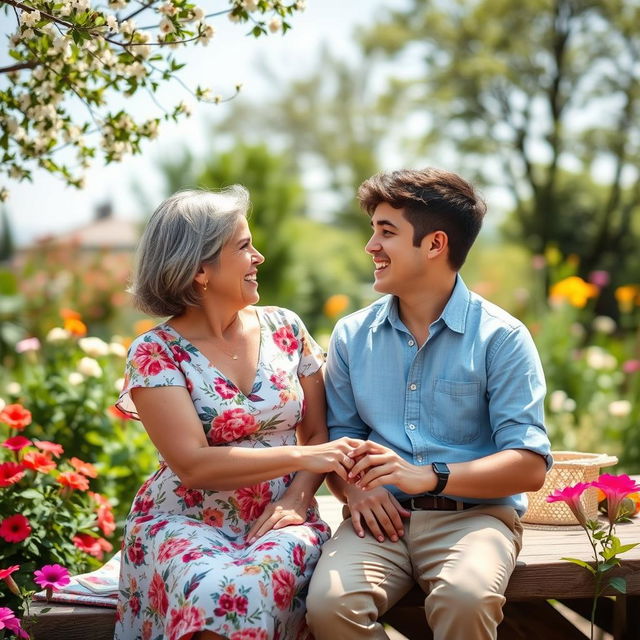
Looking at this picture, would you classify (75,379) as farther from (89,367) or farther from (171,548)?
(171,548)

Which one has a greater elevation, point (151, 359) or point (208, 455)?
point (151, 359)

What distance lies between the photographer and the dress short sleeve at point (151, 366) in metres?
Result: 2.47

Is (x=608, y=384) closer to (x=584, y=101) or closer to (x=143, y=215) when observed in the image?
(x=143, y=215)

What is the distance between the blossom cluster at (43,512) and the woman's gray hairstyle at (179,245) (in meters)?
0.74

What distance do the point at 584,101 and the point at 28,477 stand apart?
19.3 meters

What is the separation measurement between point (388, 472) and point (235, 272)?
77cm

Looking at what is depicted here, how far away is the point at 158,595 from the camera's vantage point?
2355 millimetres

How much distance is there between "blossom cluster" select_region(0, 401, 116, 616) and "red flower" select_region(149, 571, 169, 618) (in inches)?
22.9

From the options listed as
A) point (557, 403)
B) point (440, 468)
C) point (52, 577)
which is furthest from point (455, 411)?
point (557, 403)

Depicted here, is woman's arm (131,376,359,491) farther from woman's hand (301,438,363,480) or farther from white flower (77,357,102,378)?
white flower (77,357,102,378)

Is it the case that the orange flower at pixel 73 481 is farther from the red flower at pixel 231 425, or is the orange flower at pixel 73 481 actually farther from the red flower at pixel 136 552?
the red flower at pixel 231 425

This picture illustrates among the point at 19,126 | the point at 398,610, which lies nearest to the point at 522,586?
the point at 398,610

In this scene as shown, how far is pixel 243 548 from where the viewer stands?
2492mm

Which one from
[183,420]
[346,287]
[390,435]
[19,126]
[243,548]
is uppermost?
[19,126]
